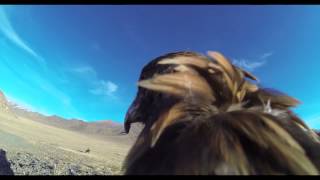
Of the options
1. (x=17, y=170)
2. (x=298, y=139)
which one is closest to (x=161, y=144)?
(x=298, y=139)

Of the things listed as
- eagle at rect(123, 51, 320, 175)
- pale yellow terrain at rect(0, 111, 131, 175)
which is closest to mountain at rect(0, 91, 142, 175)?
pale yellow terrain at rect(0, 111, 131, 175)


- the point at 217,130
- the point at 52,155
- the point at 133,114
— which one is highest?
the point at 52,155

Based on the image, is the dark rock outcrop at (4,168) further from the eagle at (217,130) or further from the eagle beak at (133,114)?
the eagle at (217,130)

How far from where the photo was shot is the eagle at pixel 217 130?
1.03 metres

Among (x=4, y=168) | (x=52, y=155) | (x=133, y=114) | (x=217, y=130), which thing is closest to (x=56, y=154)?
(x=52, y=155)

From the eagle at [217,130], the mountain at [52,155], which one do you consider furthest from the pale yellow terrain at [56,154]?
the eagle at [217,130]

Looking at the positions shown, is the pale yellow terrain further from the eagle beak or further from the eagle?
the eagle

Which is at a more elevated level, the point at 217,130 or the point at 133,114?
the point at 133,114

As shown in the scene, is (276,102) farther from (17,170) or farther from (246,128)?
(17,170)

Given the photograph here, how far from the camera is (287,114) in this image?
1.42 metres

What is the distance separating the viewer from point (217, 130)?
1096 millimetres

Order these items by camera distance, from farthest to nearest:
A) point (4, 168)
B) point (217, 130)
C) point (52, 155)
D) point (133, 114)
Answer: point (52, 155), point (4, 168), point (133, 114), point (217, 130)

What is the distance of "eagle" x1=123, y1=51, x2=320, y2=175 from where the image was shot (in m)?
1.03

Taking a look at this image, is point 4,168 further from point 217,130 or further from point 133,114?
point 217,130
